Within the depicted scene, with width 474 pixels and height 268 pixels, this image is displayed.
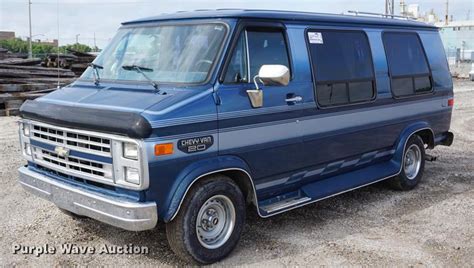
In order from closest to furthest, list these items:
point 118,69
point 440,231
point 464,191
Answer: point 118,69 → point 440,231 → point 464,191

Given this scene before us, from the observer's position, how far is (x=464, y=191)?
7578 mm

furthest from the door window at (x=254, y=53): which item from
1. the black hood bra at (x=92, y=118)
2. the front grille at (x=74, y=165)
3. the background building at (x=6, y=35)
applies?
the background building at (x=6, y=35)

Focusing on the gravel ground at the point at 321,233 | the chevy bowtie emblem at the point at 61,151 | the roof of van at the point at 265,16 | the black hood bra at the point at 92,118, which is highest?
the roof of van at the point at 265,16

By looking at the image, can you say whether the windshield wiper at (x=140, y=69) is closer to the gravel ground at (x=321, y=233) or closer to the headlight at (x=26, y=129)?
the headlight at (x=26, y=129)

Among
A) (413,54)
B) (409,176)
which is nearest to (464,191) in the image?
(409,176)

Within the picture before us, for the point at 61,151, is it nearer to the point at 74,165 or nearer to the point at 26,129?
the point at 74,165

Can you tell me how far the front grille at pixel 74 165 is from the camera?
4590mm

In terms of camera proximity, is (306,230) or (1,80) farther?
(1,80)

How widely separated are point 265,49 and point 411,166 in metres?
3.61

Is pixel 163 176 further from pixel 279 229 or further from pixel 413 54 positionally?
pixel 413 54

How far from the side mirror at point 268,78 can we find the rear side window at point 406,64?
9.02 feet

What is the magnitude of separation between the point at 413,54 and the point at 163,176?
4926 millimetres

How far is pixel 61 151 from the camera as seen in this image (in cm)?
491

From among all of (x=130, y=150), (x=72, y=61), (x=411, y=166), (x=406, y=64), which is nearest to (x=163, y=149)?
(x=130, y=150)
